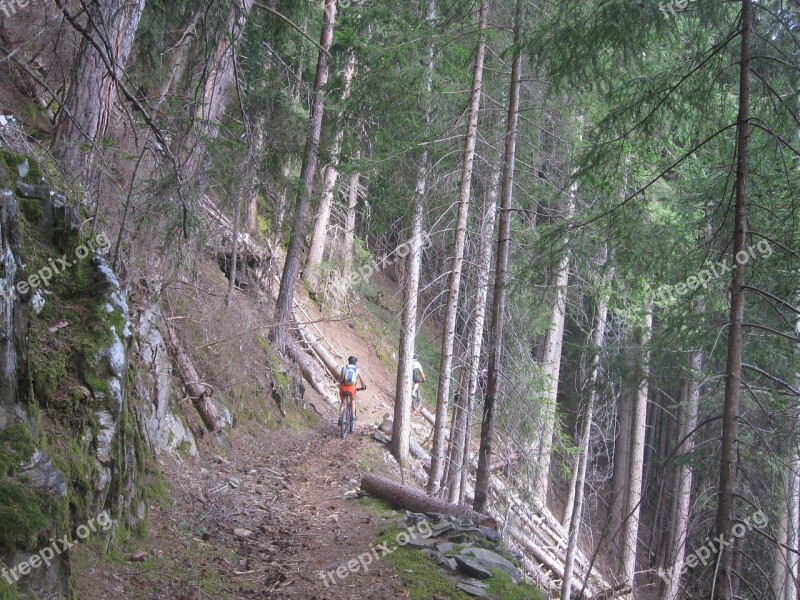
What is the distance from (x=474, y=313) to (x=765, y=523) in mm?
6789

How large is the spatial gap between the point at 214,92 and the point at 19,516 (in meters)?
6.82

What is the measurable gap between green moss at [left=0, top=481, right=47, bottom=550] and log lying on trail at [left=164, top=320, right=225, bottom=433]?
5219 millimetres

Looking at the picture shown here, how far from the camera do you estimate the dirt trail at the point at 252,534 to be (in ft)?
16.1

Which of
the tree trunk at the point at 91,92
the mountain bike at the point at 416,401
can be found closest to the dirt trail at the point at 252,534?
the tree trunk at the point at 91,92

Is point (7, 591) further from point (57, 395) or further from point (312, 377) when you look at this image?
point (312, 377)

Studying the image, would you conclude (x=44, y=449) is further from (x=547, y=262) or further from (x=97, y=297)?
(x=547, y=262)

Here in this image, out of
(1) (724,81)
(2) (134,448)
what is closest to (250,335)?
(2) (134,448)

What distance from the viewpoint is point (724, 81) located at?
15.5ft

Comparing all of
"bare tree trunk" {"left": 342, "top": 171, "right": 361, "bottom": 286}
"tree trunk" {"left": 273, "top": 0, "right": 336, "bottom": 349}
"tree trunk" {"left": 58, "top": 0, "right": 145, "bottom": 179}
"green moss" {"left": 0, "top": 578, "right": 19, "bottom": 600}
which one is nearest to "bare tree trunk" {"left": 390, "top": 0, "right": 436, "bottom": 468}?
"tree trunk" {"left": 273, "top": 0, "right": 336, "bottom": 349}

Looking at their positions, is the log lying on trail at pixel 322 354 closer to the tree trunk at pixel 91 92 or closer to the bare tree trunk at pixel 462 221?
the bare tree trunk at pixel 462 221

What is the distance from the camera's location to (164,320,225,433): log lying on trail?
351 inches

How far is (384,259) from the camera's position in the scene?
9922 millimetres

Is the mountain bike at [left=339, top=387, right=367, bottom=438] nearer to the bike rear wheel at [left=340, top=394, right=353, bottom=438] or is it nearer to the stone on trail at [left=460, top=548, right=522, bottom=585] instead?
the bike rear wheel at [left=340, top=394, right=353, bottom=438]

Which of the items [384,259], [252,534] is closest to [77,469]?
[252,534]
